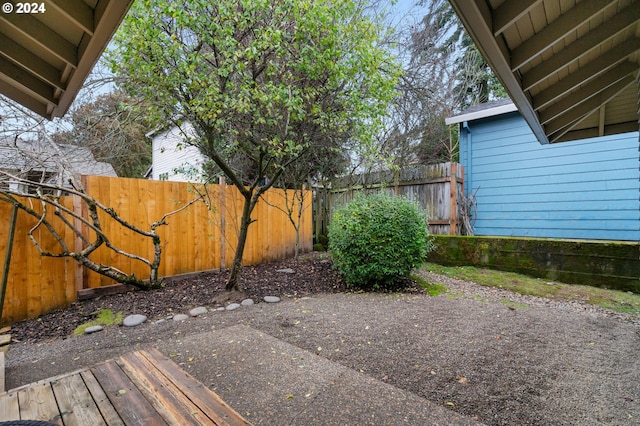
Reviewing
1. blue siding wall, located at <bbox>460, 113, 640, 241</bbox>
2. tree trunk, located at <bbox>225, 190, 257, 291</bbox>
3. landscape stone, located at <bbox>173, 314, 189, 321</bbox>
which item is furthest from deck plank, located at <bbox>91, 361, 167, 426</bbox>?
blue siding wall, located at <bbox>460, 113, 640, 241</bbox>

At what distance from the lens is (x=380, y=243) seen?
4430 millimetres

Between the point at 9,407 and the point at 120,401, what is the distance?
0.49 meters

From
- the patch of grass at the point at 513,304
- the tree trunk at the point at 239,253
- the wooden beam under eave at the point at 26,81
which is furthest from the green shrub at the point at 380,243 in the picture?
the wooden beam under eave at the point at 26,81

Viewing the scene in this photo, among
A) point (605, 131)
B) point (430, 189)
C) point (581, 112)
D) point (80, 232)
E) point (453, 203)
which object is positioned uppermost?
point (581, 112)

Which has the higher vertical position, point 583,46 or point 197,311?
point 583,46

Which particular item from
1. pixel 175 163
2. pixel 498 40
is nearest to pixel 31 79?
pixel 498 40

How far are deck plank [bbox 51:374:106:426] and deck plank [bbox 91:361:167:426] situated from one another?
0.25 ft

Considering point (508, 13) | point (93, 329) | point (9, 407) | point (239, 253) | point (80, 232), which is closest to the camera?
point (9, 407)

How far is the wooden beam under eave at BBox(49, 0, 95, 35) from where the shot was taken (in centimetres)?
172

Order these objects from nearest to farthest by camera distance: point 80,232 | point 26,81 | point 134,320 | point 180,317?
point 26,81 → point 134,320 → point 180,317 → point 80,232

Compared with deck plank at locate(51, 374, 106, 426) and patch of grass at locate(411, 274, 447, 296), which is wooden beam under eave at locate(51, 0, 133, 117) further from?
patch of grass at locate(411, 274, 447, 296)

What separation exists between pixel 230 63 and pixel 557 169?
21.0 ft

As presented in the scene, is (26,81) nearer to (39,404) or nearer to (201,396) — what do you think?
(39,404)

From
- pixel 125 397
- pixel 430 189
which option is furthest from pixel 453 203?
pixel 125 397
